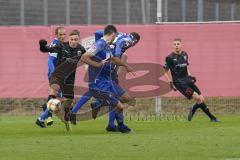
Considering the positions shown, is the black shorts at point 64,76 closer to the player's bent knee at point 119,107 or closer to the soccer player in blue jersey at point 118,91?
the soccer player in blue jersey at point 118,91

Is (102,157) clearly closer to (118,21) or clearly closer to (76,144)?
(76,144)

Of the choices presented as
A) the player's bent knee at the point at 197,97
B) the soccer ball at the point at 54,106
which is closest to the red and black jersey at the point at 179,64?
the player's bent knee at the point at 197,97

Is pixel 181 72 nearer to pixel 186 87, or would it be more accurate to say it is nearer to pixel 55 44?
pixel 186 87

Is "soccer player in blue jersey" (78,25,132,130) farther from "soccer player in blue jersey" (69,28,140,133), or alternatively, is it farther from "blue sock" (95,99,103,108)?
"blue sock" (95,99,103,108)

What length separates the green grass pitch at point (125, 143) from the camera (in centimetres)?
1034

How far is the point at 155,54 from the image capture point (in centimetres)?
2103

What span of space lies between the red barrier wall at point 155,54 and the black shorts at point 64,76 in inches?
196

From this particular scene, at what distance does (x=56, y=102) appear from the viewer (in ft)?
47.6

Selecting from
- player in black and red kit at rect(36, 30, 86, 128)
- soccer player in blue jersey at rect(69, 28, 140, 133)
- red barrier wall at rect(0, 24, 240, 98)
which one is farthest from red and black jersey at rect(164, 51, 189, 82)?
player in black and red kit at rect(36, 30, 86, 128)

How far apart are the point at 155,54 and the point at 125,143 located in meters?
9.28

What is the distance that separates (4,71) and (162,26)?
4.41 metres

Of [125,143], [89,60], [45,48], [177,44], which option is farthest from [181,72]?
[125,143]

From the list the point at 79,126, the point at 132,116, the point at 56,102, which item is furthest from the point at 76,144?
the point at 132,116

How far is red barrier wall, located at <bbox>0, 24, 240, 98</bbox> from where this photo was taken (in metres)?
20.8
